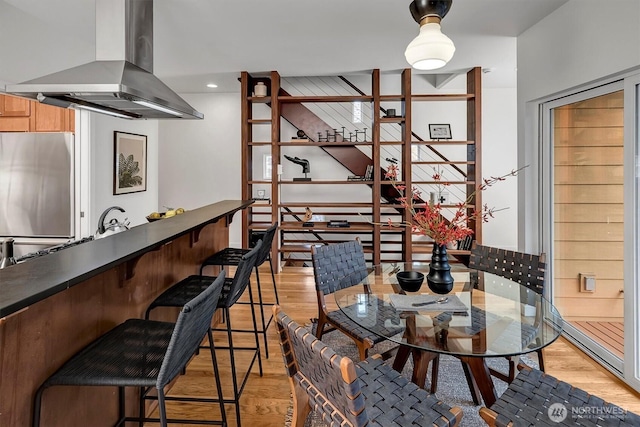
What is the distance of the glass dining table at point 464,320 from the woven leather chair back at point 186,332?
2.58 ft

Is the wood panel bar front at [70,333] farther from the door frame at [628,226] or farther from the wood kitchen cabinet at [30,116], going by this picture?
the door frame at [628,226]

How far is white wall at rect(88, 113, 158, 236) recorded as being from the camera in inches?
157

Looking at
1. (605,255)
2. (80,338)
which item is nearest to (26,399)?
(80,338)

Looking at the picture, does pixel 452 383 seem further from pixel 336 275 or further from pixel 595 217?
pixel 595 217

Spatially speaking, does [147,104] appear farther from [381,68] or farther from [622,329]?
[622,329]

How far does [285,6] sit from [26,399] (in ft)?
9.98

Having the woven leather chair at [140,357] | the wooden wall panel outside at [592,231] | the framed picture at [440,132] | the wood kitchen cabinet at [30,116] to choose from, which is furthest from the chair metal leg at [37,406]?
the framed picture at [440,132]

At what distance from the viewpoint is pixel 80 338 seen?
4.64 feet

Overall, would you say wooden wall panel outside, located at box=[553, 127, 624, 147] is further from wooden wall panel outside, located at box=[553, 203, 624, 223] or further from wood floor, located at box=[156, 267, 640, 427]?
wood floor, located at box=[156, 267, 640, 427]

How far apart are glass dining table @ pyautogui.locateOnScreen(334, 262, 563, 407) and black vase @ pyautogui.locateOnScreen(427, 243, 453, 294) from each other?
5 centimetres

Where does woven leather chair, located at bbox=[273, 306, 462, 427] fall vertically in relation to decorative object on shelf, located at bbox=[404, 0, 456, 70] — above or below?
below

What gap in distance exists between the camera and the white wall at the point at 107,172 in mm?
3992

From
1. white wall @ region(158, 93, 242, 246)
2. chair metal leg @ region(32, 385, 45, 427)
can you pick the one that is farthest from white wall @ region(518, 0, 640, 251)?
white wall @ region(158, 93, 242, 246)

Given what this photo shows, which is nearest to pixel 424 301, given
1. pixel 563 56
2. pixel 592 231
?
pixel 592 231
